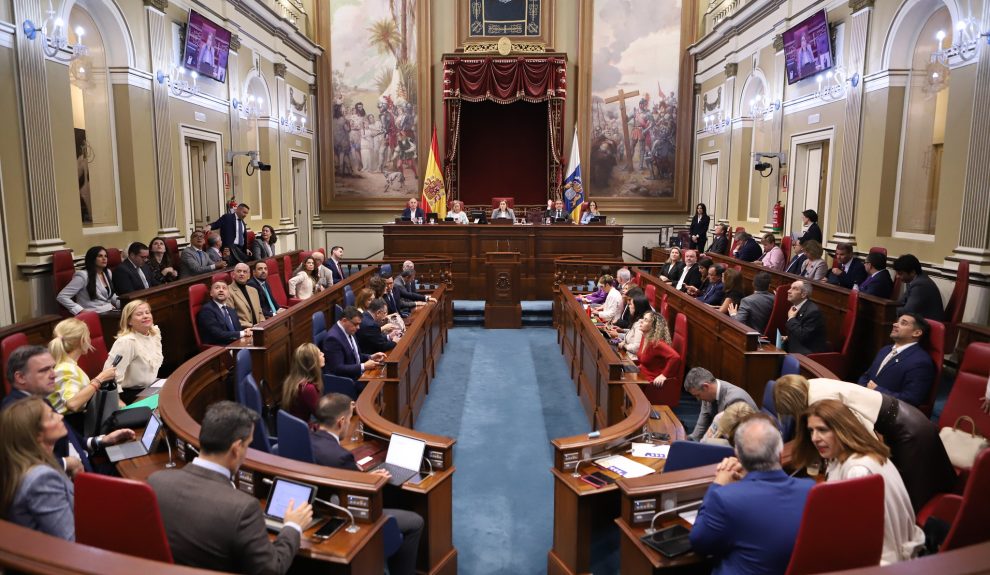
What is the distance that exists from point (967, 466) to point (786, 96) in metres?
8.64

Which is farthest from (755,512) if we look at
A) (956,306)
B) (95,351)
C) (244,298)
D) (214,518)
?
(244,298)

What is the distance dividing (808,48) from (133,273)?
9585 mm

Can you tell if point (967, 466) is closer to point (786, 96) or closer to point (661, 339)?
point (661, 339)

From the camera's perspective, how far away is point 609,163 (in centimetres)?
1467

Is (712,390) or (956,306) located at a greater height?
(956,306)

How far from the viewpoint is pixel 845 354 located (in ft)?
18.4

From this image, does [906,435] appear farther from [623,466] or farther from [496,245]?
[496,245]

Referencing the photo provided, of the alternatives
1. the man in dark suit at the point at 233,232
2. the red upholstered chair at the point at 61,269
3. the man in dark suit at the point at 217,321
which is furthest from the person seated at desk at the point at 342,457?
the man in dark suit at the point at 233,232

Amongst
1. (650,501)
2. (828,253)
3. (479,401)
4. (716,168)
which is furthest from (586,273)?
(650,501)

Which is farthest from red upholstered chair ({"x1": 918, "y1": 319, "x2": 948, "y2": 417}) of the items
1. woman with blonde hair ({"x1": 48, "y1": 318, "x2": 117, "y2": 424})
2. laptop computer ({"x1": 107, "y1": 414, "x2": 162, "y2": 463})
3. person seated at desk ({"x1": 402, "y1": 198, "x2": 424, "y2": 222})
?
person seated at desk ({"x1": 402, "y1": 198, "x2": 424, "y2": 222})

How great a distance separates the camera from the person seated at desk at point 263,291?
6969mm

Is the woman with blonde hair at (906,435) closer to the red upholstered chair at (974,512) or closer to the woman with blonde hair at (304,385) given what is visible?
the red upholstered chair at (974,512)

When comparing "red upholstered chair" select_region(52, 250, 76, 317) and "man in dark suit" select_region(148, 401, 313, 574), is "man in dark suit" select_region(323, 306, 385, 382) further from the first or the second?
"red upholstered chair" select_region(52, 250, 76, 317)

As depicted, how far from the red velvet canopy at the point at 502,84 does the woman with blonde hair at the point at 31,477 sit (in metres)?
12.8
